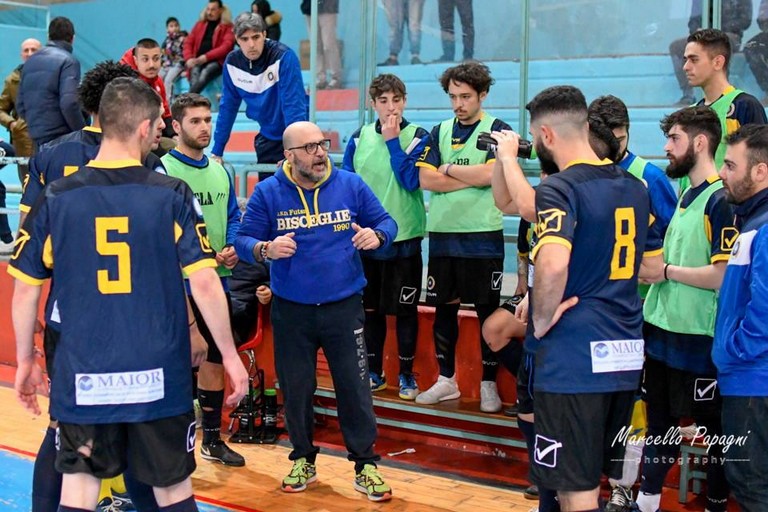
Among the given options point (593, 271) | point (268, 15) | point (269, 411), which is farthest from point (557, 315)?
point (268, 15)

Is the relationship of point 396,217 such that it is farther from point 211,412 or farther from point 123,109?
point 123,109

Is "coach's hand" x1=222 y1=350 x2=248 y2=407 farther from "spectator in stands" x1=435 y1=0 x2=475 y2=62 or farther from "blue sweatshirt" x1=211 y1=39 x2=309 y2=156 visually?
"spectator in stands" x1=435 y1=0 x2=475 y2=62

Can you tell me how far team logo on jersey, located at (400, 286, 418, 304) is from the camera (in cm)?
618

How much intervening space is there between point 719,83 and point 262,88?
10.6 feet

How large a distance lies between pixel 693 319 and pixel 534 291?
1400 millimetres

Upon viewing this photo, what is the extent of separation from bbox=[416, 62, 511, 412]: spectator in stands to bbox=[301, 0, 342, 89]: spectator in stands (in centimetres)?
172

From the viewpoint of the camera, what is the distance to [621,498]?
4.98 metres

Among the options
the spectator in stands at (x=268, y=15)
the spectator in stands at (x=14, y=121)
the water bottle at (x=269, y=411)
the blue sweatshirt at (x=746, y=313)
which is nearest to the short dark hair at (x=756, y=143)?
the blue sweatshirt at (x=746, y=313)

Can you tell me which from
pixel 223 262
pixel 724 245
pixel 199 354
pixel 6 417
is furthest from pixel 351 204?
pixel 6 417

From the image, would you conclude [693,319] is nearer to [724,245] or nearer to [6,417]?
[724,245]

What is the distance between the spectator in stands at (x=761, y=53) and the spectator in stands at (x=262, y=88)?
3.03 metres

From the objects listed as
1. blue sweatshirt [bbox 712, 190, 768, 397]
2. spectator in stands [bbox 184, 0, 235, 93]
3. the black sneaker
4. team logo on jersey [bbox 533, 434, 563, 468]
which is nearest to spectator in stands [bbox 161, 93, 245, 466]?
the black sneaker

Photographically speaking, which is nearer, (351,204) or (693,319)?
(693,319)

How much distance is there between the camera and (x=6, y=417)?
7109 mm
